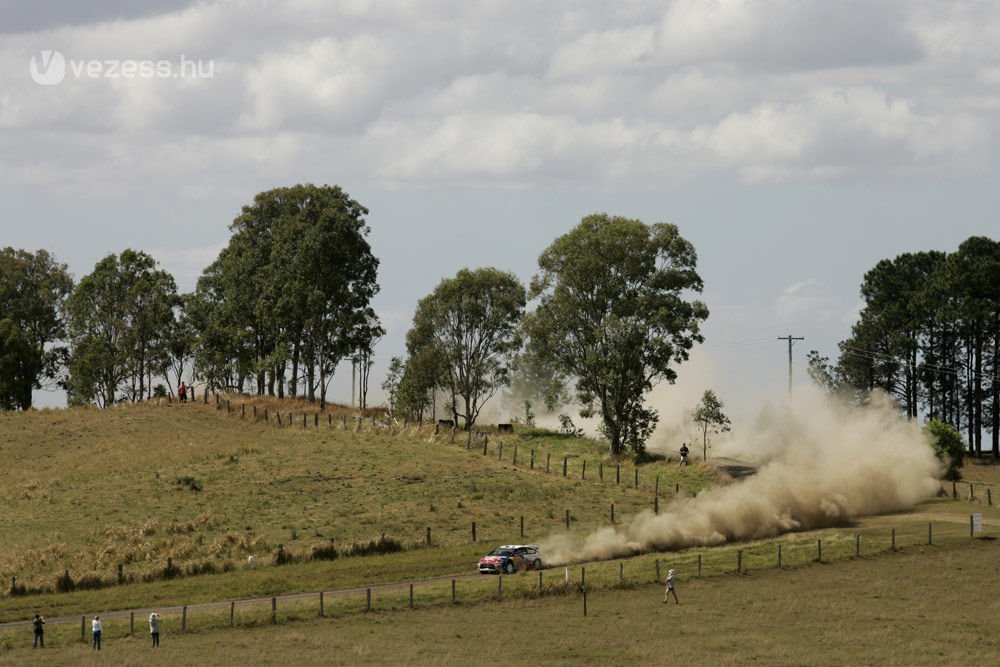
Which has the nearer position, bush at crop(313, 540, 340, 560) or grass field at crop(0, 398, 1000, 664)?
grass field at crop(0, 398, 1000, 664)

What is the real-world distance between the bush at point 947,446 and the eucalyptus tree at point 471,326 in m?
43.0

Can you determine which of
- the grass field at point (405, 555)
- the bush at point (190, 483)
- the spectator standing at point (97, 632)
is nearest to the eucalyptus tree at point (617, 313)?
the grass field at point (405, 555)

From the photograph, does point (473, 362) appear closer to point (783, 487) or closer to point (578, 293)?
point (578, 293)

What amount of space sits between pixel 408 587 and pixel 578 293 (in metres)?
52.0

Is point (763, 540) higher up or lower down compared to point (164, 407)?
lower down

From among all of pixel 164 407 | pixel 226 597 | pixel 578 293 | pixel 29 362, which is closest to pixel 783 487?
pixel 578 293

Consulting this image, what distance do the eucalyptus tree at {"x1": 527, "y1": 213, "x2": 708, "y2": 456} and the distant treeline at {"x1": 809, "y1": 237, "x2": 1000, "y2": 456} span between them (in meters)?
43.9

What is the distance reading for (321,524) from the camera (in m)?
93.1

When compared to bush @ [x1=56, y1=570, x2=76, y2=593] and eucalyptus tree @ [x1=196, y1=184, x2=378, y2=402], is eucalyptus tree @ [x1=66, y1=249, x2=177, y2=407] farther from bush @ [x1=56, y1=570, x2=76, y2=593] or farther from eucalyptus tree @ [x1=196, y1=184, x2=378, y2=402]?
bush @ [x1=56, y1=570, x2=76, y2=593]

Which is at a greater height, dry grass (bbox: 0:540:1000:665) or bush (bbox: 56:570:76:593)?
bush (bbox: 56:570:76:593)

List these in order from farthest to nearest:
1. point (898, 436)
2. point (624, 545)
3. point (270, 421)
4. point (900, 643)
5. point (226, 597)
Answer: point (270, 421)
point (898, 436)
point (624, 545)
point (226, 597)
point (900, 643)

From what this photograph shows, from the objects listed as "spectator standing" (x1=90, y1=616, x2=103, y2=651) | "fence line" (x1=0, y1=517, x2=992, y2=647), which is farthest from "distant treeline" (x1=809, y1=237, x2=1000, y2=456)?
"spectator standing" (x1=90, y1=616, x2=103, y2=651)

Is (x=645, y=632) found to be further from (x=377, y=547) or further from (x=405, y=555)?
(x=377, y=547)

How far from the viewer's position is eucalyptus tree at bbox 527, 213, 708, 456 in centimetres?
12050
